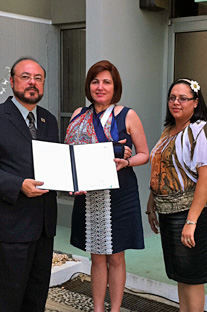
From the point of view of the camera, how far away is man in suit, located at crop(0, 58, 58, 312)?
2945mm

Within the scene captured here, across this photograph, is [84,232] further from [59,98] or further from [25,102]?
[59,98]

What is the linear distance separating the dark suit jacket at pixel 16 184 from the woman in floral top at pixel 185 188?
77 cm

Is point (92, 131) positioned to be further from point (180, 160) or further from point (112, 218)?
point (180, 160)

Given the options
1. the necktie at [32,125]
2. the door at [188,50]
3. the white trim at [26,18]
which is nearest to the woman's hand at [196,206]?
the necktie at [32,125]

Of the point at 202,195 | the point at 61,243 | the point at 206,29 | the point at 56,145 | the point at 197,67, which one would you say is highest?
the point at 206,29

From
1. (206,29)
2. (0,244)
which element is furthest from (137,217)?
(206,29)

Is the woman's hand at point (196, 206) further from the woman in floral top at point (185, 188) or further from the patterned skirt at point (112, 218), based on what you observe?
the patterned skirt at point (112, 218)

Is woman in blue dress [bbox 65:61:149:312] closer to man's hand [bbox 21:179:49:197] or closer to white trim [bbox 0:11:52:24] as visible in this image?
man's hand [bbox 21:179:49:197]

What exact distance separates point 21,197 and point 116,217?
860 mm

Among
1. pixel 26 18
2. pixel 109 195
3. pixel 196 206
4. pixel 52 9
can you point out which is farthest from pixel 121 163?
pixel 52 9

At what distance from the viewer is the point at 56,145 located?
315 centimetres

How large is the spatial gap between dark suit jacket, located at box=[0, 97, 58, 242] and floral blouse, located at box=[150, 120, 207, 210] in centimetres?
75

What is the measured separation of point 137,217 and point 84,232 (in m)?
0.41

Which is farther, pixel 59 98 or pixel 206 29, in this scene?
pixel 59 98
